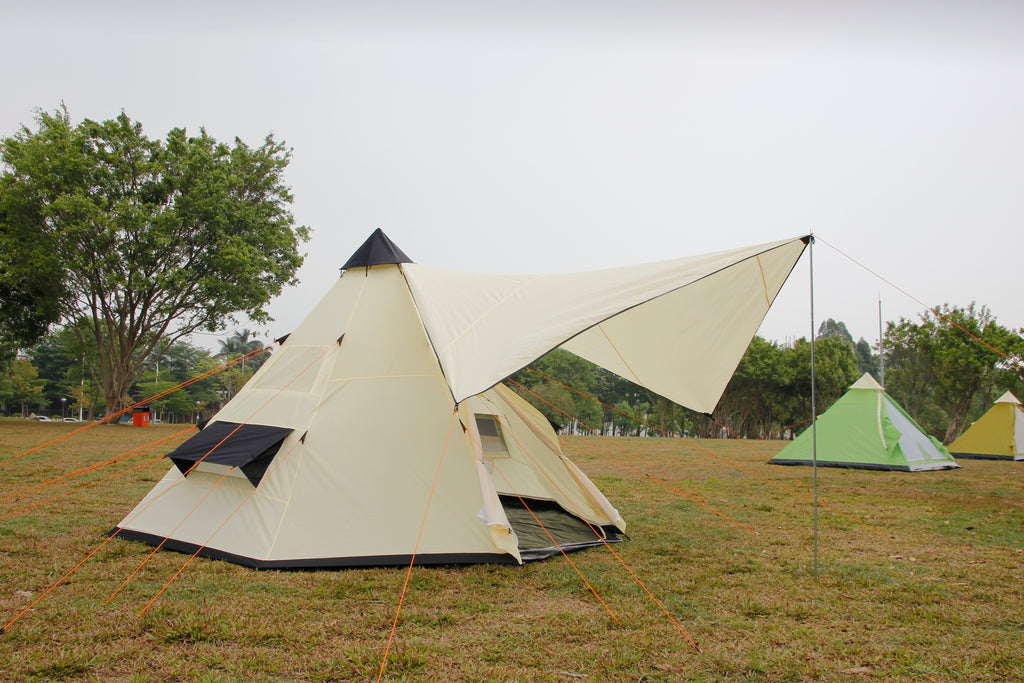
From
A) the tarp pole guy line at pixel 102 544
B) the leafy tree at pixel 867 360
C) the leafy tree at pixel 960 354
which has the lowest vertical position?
the tarp pole guy line at pixel 102 544

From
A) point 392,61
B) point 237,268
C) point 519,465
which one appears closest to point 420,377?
point 519,465

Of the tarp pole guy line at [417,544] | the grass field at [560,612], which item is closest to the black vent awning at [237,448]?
the grass field at [560,612]

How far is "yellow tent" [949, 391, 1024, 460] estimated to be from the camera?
49.6 feet

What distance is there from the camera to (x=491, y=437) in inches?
259

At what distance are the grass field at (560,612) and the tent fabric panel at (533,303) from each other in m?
1.44

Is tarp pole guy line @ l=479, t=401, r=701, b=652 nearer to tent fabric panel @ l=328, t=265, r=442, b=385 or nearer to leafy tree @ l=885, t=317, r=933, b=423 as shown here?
tent fabric panel @ l=328, t=265, r=442, b=385

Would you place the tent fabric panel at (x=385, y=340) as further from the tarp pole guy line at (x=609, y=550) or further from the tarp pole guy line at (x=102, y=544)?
the tarp pole guy line at (x=609, y=550)

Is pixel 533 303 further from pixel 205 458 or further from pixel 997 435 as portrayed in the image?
pixel 997 435

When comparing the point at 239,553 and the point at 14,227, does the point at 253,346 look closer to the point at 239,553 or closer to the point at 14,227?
the point at 14,227

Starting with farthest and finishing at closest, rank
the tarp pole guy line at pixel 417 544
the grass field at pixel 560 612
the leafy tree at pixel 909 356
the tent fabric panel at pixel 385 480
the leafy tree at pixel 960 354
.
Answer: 1. the leafy tree at pixel 909 356
2. the leafy tree at pixel 960 354
3. the tent fabric panel at pixel 385 480
4. the tarp pole guy line at pixel 417 544
5. the grass field at pixel 560 612

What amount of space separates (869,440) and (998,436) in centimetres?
579

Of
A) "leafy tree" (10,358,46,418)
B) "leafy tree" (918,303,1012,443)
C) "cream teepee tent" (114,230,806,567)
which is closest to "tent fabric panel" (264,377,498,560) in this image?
"cream teepee tent" (114,230,806,567)

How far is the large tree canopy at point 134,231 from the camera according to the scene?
17.9 metres

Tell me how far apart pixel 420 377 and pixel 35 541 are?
3517 millimetres
